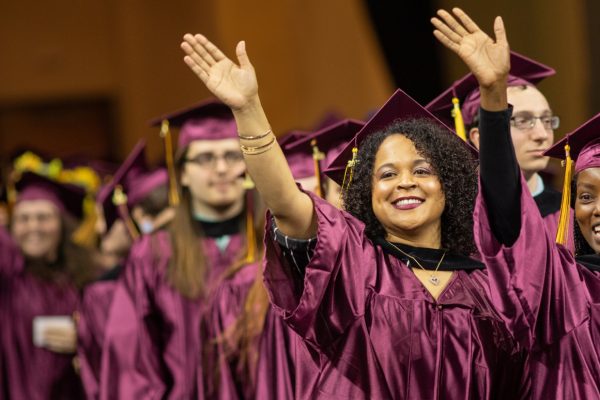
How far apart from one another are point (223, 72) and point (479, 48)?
673mm

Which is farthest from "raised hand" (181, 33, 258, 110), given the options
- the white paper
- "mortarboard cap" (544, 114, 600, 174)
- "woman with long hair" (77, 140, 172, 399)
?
the white paper

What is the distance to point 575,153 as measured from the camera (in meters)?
3.59

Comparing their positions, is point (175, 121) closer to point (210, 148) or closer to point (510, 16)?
point (210, 148)

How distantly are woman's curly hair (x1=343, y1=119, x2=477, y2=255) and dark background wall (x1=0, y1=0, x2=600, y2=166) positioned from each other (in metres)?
5.32

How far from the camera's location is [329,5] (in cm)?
1059

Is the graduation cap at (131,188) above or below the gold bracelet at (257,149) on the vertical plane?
above

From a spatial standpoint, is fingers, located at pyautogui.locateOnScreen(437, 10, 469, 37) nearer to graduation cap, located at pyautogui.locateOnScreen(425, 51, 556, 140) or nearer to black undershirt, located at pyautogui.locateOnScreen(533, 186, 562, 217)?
graduation cap, located at pyautogui.locateOnScreen(425, 51, 556, 140)

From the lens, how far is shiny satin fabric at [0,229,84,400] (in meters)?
6.64

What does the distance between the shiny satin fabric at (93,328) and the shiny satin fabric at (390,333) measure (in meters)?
2.82

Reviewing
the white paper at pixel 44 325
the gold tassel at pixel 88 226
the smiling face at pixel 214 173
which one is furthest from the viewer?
the gold tassel at pixel 88 226

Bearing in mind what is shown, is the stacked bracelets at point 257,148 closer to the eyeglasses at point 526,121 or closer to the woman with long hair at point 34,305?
the eyeglasses at point 526,121

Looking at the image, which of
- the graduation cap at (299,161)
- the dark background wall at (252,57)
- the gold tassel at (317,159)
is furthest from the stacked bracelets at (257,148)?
the dark background wall at (252,57)

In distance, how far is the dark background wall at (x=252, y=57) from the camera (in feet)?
30.0

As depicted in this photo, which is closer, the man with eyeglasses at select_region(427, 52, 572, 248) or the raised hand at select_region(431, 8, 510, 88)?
the raised hand at select_region(431, 8, 510, 88)
